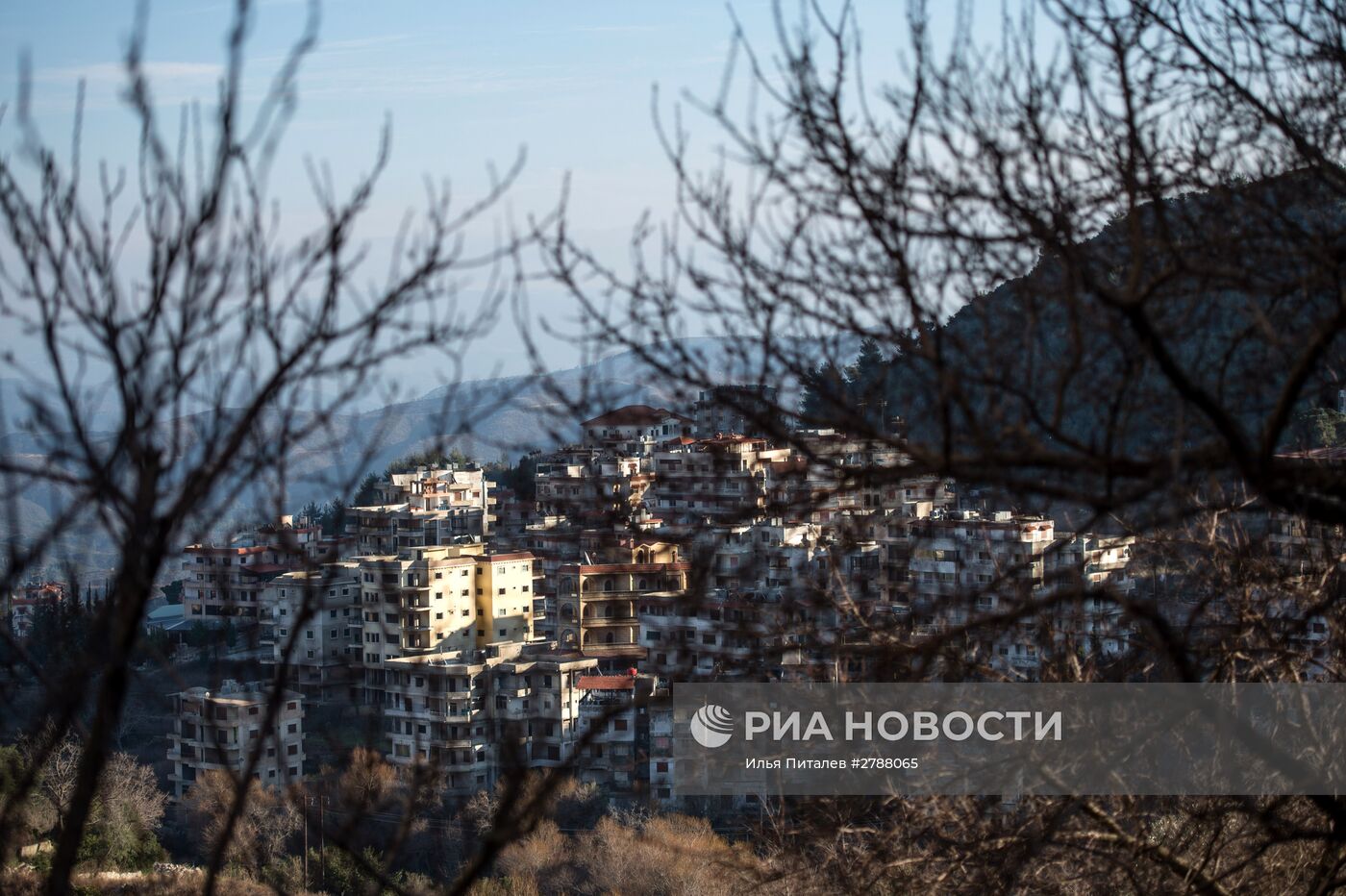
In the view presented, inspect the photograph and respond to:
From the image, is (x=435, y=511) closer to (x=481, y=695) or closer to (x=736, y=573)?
(x=481, y=695)

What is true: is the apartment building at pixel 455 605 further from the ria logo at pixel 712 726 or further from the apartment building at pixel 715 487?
the apartment building at pixel 715 487

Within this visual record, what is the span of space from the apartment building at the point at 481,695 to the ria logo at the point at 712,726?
11.6 m

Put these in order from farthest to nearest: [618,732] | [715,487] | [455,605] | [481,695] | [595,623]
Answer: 1. [455,605]
2. [595,623]
3. [481,695]
4. [618,732]
5. [715,487]

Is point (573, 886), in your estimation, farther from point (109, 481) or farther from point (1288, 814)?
point (109, 481)

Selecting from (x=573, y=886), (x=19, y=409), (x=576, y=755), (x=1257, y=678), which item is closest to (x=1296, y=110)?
(x=1257, y=678)

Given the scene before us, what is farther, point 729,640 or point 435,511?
point 435,511

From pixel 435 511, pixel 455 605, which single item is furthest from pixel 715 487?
pixel 435 511

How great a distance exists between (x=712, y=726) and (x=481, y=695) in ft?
50.8

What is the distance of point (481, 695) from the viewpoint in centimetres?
1934

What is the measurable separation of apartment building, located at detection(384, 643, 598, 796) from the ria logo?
11629mm

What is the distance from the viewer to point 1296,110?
9.96ft

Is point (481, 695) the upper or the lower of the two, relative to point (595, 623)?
lower

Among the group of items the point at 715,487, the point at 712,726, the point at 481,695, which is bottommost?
the point at 481,695

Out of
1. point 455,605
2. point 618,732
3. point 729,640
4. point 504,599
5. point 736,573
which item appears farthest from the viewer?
point 504,599
